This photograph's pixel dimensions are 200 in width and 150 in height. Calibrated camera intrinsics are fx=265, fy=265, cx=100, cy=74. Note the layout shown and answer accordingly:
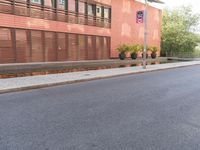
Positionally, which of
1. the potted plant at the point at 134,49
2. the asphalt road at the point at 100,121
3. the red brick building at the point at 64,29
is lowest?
the asphalt road at the point at 100,121

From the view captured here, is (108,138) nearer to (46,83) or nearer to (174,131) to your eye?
(174,131)

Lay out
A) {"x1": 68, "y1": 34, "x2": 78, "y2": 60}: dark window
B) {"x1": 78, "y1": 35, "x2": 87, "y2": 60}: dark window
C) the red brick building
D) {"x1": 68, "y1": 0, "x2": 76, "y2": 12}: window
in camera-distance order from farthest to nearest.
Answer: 1. {"x1": 78, "y1": 35, "x2": 87, "y2": 60}: dark window
2. {"x1": 68, "y1": 34, "x2": 78, "y2": 60}: dark window
3. {"x1": 68, "y1": 0, "x2": 76, "y2": 12}: window
4. the red brick building

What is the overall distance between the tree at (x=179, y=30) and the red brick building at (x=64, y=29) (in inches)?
434

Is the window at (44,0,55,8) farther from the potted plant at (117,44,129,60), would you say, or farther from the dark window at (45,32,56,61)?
the potted plant at (117,44,129,60)

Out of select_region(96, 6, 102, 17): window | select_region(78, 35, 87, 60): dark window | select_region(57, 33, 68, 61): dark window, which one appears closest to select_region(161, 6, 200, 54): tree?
select_region(96, 6, 102, 17): window

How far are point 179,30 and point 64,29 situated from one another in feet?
87.7

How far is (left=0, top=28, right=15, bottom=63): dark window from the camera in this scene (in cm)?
2119

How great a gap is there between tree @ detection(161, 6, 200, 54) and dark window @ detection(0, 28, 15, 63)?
107 ft

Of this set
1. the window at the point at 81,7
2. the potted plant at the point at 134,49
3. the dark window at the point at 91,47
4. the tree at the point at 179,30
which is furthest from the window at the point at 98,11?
the tree at the point at 179,30

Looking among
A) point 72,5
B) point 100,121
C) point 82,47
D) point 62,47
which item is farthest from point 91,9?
point 100,121

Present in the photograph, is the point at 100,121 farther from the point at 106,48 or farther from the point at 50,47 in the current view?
the point at 106,48

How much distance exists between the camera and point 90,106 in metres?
7.93

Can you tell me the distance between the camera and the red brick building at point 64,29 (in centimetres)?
2212

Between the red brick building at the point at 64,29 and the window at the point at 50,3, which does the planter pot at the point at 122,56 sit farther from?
the window at the point at 50,3
